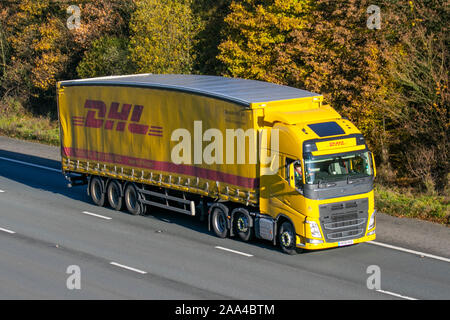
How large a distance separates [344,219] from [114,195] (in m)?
8.97

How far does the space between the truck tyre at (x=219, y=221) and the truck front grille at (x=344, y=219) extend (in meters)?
3.29

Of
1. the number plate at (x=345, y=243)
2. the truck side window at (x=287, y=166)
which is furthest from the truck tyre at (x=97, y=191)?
the number plate at (x=345, y=243)

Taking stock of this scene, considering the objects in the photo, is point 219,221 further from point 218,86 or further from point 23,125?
point 23,125

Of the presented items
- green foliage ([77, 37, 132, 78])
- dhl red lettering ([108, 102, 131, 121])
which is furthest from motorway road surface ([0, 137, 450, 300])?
green foliage ([77, 37, 132, 78])

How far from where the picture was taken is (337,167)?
19266mm

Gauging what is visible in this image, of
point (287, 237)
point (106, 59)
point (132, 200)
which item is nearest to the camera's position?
point (287, 237)

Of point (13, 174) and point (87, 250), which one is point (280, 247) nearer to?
point (87, 250)

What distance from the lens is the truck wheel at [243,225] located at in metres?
20.5

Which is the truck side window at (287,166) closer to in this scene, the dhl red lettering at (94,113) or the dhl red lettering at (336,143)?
the dhl red lettering at (336,143)

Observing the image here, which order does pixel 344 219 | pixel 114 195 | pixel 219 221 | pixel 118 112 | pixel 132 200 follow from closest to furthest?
pixel 344 219, pixel 219 221, pixel 118 112, pixel 132 200, pixel 114 195

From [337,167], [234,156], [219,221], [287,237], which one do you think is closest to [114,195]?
[219,221]

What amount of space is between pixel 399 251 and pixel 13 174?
58.0ft

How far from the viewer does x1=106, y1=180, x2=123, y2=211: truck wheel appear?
81.9 feet

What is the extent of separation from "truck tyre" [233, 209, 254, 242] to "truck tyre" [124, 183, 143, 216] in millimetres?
4404
